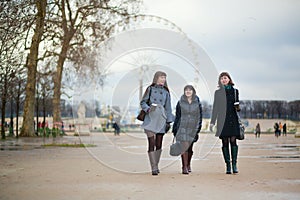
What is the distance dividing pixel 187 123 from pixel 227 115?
0.87m

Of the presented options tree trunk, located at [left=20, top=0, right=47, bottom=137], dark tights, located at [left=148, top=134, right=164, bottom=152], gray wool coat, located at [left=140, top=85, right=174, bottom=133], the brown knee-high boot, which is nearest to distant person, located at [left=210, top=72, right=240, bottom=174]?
the brown knee-high boot

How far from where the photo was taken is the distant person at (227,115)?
32.4 ft

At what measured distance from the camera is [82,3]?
30859 mm

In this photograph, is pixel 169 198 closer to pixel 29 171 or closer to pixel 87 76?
pixel 29 171

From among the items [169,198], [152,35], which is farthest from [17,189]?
[152,35]

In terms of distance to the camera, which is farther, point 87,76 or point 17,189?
point 87,76

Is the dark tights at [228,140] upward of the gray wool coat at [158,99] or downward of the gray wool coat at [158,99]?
downward

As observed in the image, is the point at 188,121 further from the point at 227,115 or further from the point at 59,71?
the point at 59,71

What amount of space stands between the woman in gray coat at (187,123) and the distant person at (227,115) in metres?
0.37

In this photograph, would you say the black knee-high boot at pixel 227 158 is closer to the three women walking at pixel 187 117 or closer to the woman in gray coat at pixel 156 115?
the three women walking at pixel 187 117

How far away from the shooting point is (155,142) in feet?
32.7

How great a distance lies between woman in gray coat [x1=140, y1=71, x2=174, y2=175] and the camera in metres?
9.77

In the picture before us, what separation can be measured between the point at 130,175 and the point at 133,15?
22.2 meters

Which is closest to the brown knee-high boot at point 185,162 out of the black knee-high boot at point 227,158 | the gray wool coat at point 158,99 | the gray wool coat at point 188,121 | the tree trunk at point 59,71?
the gray wool coat at point 188,121
